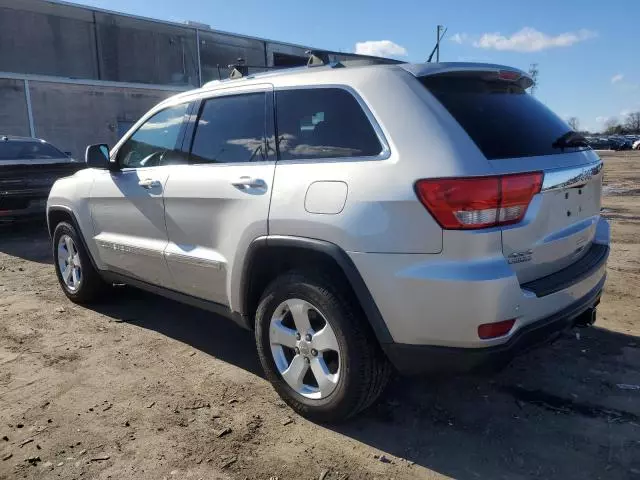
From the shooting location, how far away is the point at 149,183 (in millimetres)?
4035

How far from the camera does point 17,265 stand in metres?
7.21

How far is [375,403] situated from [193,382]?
1.23m

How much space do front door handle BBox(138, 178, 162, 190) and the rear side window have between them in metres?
1.16

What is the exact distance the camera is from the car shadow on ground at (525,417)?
8.80 ft

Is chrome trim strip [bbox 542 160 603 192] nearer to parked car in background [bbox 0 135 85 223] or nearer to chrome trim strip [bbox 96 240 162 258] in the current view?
chrome trim strip [bbox 96 240 162 258]

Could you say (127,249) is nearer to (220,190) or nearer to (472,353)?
(220,190)

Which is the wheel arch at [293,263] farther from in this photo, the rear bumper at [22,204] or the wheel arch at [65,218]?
the rear bumper at [22,204]

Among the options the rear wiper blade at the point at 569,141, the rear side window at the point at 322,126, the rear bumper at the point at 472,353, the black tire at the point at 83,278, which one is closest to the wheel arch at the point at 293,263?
the rear bumper at the point at 472,353

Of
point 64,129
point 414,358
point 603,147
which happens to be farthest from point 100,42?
point 603,147

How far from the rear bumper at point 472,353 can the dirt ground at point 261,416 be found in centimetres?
49

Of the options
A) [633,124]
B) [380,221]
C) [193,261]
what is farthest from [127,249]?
[633,124]

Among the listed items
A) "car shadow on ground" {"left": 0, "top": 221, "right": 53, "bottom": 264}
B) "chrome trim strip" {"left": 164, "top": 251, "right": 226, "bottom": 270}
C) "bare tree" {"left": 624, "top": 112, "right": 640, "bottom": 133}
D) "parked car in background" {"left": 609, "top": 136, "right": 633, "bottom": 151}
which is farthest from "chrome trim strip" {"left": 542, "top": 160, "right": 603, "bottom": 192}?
"bare tree" {"left": 624, "top": 112, "right": 640, "bottom": 133}

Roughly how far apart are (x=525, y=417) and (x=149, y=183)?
2957 mm

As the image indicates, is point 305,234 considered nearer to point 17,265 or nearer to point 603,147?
point 17,265
